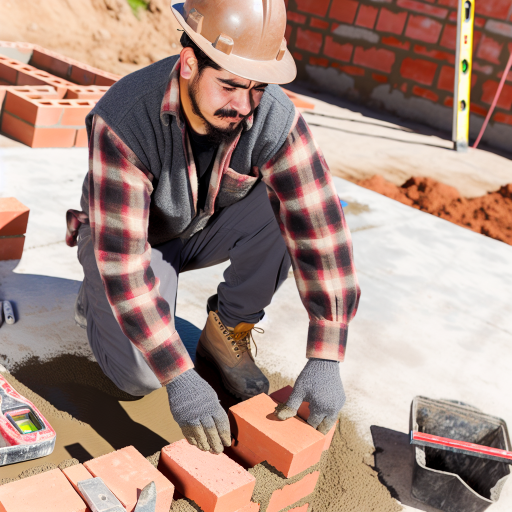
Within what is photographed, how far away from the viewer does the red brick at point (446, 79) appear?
28.9ft

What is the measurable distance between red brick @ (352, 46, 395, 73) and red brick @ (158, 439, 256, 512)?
29.3ft

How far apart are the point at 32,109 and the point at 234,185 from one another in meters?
2.83

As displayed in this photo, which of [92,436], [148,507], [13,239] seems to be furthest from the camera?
[13,239]

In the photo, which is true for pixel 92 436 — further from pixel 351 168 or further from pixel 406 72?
pixel 406 72

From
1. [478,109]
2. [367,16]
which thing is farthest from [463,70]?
[367,16]

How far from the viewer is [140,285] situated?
5.63ft

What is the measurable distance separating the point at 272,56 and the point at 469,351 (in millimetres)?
1838

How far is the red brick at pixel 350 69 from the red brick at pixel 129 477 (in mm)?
9211

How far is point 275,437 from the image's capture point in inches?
66.1

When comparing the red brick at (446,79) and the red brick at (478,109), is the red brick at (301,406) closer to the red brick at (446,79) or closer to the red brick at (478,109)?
the red brick at (478,109)

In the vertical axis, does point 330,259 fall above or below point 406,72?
below

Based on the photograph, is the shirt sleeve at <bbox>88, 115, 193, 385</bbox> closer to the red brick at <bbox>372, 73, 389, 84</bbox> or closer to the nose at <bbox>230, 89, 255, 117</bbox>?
the nose at <bbox>230, 89, 255, 117</bbox>

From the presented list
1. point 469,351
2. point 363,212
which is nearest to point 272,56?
point 469,351

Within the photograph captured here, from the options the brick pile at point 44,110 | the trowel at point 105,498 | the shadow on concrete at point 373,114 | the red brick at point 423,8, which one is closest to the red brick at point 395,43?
the red brick at point 423,8
